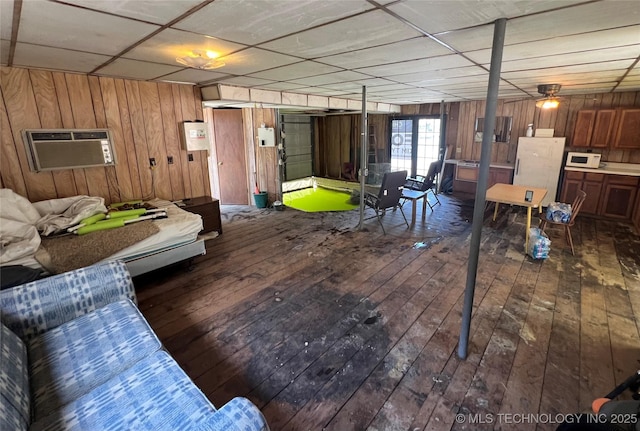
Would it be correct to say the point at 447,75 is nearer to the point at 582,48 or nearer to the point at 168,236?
the point at 582,48

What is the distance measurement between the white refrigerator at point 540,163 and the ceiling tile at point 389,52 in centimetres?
432

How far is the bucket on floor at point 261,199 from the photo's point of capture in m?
6.14

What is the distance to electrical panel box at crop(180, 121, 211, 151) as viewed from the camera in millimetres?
4148

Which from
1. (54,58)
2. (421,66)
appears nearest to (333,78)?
(421,66)

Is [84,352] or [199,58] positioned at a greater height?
[199,58]

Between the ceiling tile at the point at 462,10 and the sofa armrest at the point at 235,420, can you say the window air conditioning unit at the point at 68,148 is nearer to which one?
the sofa armrest at the point at 235,420

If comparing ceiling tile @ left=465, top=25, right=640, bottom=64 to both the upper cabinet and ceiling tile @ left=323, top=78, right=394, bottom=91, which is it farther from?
the upper cabinet

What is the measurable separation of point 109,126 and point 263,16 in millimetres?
2858

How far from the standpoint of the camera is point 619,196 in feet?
16.5

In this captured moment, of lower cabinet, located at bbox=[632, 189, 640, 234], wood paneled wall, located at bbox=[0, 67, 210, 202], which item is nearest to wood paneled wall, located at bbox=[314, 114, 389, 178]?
lower cabinet, located at bbox=[632, 189, 640, 234]

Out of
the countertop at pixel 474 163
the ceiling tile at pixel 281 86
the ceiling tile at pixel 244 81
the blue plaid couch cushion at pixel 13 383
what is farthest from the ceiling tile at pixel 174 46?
the countertop at pixel 474 163

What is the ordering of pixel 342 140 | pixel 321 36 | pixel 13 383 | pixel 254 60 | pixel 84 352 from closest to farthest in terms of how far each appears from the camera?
pixel 13 383
pixel 84 352
pixel 321 36
pixel 254 60
pixel 342 140

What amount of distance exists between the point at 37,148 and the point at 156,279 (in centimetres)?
173

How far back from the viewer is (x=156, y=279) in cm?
331
